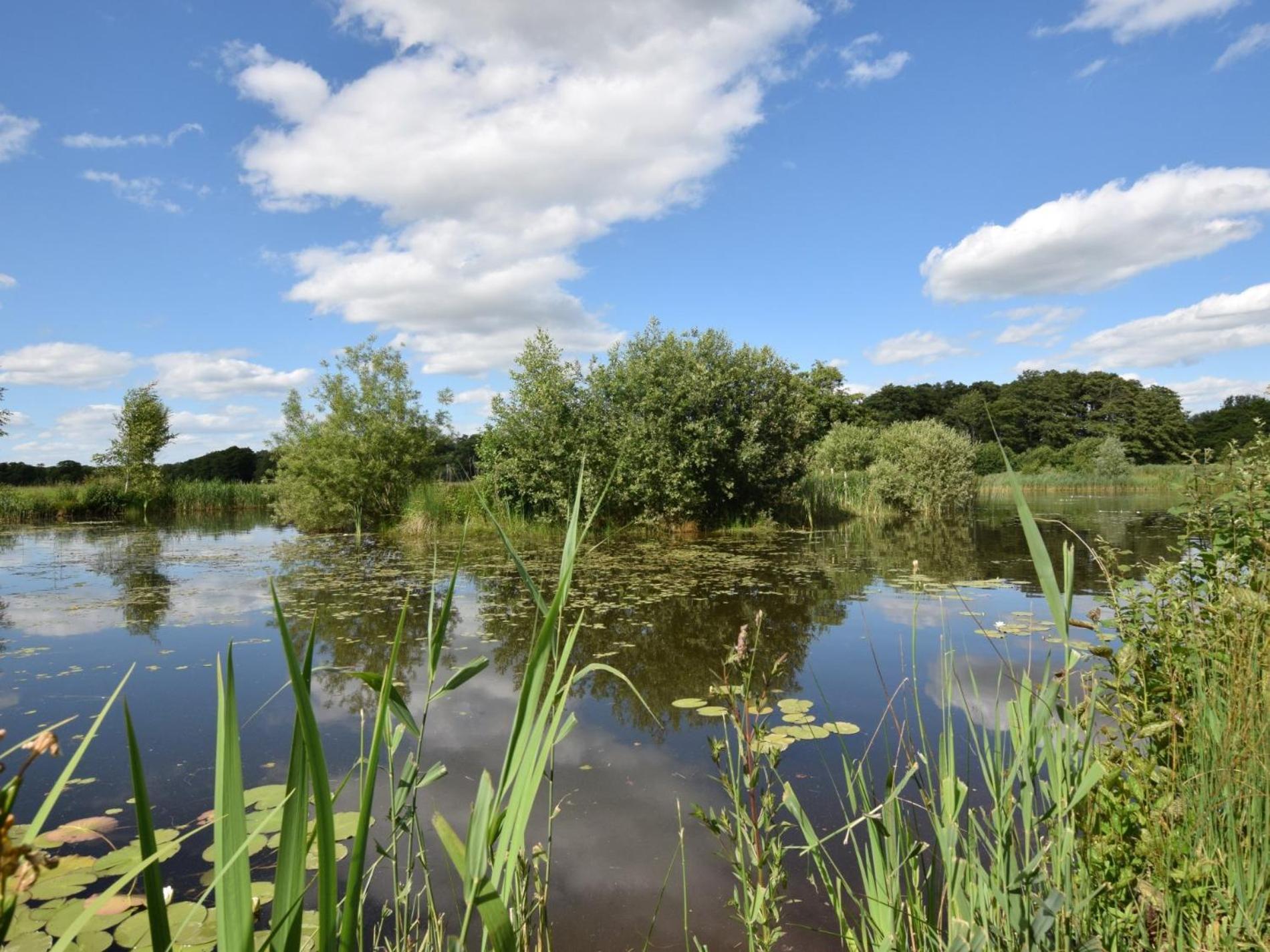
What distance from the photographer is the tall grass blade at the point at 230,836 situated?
2.28 feet

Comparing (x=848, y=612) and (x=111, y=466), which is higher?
(x=111, y=466)

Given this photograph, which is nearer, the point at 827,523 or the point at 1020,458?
the point at 827,523

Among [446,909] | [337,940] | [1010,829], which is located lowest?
[446,909]

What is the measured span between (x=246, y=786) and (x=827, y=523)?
54.8 feet

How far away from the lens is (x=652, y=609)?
7.51 m

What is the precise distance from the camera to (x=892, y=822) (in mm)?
1447

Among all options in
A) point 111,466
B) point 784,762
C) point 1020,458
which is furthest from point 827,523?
point 1020,458

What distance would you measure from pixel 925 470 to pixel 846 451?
5619 millimetres

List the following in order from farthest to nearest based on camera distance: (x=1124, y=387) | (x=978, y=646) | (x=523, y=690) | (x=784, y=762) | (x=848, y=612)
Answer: (x=1124, y=387) < (x=848, y=612) < (x=978, y=646) < (x=784, y=762) < (x=523, y=690)

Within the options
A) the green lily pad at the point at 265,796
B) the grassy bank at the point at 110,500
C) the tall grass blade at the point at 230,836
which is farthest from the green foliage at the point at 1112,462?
the tall grass blade at the point at 230,836

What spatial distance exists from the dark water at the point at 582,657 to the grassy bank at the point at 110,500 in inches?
509

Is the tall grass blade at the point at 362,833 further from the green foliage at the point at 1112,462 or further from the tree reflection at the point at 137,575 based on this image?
the green foliage at the point at 1112,462

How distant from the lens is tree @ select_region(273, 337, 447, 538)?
17.5 meters

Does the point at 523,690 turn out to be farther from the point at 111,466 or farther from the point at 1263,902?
the point at 111,466
